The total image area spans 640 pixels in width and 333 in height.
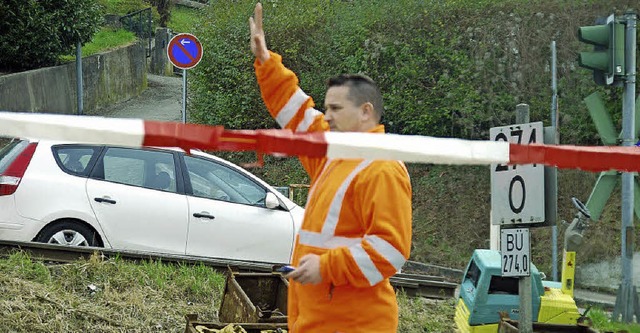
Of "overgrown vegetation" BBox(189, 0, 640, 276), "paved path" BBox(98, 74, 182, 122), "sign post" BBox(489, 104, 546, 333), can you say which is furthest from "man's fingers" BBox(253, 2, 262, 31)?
"paved path" BBox(98, 74, 182, 122)

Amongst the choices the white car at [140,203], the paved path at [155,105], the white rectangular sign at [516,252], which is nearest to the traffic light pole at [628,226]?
the white car at [140,203]

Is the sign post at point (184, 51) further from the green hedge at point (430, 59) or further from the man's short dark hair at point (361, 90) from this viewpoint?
the man's short dark hair at point (361, 90)

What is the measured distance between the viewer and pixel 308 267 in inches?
155

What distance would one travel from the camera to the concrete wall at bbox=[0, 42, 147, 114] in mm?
20062

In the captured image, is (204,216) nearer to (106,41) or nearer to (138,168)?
(138,168)

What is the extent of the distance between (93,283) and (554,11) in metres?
12.6

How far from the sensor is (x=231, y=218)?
35.5ft

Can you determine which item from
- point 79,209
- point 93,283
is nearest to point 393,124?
point 79,209

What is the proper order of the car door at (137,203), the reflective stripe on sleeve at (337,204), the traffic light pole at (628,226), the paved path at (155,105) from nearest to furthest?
the reflective stripe on sleeve at (337,204) < the car door at (137,203) < the traffic light pole at (628,226) < the paved path at (155,105)

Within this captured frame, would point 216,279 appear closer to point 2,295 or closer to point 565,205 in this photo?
point 2,295

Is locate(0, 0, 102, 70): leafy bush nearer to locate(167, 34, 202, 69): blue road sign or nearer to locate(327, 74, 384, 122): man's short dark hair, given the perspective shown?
locate(167, 34, 202, 69): blue road sign

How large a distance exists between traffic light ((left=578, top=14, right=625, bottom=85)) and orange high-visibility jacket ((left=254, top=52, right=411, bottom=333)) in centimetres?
736

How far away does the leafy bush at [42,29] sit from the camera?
2059 cm

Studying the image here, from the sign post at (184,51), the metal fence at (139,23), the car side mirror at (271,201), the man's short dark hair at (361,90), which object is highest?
the metal fence at (139,23)
